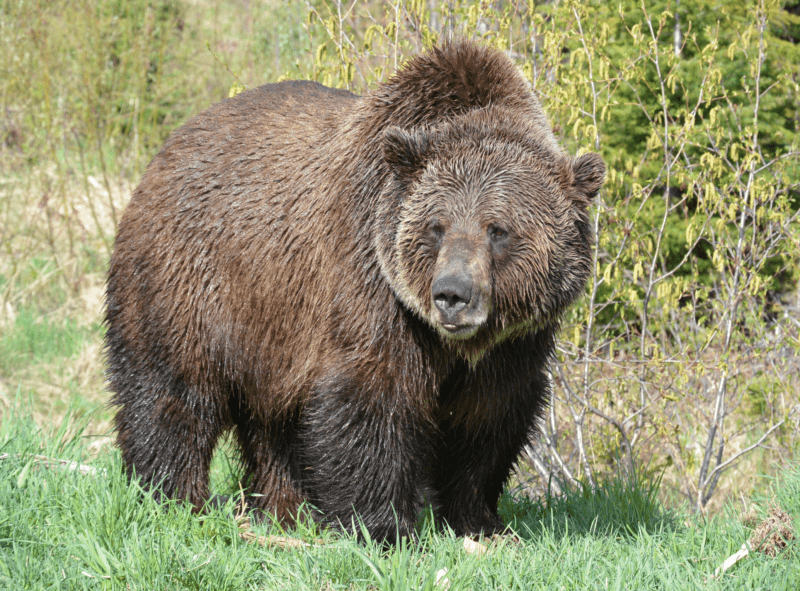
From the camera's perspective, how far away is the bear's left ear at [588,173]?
3828 millimetres

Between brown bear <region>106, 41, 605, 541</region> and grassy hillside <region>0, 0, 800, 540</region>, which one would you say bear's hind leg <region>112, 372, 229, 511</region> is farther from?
grassy hillside <region>0, 0, 800, 540</region>

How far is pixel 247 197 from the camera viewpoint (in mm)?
4492

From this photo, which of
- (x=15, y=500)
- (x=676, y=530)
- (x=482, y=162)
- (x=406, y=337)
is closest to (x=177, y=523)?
(x=15, y=500)

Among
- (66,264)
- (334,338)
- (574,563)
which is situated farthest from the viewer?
(66,264)

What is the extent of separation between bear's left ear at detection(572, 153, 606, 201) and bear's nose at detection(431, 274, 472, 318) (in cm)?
88

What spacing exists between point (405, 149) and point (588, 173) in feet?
2.89

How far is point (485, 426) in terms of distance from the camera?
4250 millimetres

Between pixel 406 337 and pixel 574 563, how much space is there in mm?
1281

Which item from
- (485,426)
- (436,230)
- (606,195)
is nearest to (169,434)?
(485,426)

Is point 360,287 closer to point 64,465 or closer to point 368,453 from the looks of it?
point 368,453

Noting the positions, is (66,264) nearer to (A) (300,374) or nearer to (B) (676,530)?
(A) (300,374)

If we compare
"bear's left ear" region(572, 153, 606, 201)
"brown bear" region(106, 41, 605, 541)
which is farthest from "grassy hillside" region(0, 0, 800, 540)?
"bear's left ear" region(572, 153, 606, 201)

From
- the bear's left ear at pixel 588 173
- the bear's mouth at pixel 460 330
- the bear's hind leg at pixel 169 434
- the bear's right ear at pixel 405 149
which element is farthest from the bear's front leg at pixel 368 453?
the bear's left ear at pixel 588 173

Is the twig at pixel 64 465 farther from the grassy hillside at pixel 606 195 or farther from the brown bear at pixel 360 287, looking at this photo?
the brown bear at pixel 360 287
